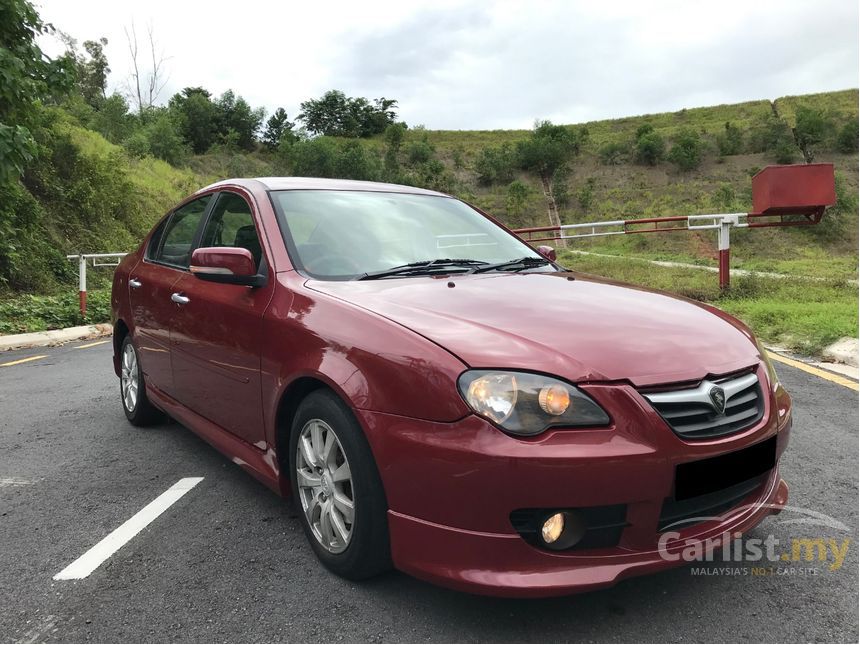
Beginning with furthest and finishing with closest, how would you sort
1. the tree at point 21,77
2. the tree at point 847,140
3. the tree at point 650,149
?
the tree at point 650,149 < the tree at point 847,140 < the tree at point 21,77

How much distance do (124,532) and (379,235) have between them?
1703mm

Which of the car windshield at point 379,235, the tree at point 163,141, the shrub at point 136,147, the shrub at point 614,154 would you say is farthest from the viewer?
the shrub at point 614,154

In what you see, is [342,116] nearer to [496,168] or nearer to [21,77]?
[496,168]

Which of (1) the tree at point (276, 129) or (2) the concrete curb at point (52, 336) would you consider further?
(1) the tree at point (276, 129)

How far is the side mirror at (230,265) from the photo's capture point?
2631 millimetres

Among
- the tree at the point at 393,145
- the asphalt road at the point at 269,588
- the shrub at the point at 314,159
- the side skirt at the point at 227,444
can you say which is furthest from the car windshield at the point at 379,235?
the tree at the point at 393,145

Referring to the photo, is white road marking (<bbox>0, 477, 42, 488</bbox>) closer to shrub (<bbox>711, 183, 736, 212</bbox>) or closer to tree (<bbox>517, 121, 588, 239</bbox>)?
shrub (<bbox>711, 183, 736, 212</bbox>)

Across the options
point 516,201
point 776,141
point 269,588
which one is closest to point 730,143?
point 776,141

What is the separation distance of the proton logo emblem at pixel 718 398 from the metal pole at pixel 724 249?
25.8 ft

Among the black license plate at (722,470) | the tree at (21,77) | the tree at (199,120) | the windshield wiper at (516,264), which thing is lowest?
the black license plate at (722,470)

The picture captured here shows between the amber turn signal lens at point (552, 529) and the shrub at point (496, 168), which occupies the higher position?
the shrub at point (496, 168)

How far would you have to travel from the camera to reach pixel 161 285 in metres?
3.67

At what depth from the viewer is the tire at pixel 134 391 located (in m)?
4.12

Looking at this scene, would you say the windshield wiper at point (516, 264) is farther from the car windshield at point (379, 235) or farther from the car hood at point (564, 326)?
the car hood at point (564, 326)
